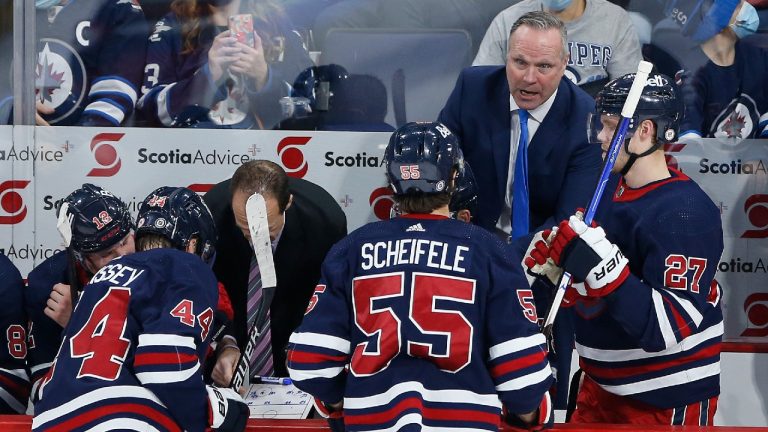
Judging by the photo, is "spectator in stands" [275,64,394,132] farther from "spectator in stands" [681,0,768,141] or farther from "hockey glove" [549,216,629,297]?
"hockey glove" [549,216,629,297]

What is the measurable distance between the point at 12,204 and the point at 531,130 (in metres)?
1.94

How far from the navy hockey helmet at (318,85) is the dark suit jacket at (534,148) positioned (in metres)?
0.71

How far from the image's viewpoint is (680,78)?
12.5 ft

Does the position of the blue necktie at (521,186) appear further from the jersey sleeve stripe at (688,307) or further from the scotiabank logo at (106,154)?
the scotiabank logo at (106,154)

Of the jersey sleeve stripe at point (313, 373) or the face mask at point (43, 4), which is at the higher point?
the face mask at point (43, 4)

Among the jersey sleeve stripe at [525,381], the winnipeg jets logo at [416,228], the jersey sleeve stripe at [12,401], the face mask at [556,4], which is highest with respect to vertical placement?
the face mask at [556,4]

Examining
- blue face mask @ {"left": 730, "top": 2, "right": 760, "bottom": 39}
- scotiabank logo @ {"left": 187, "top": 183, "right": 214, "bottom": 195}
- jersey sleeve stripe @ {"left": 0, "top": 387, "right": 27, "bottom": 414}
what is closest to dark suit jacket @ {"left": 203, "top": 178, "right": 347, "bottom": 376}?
scotiabank logo @ {"left": 187, "top": 183, "right": 214, "bottom": 195}

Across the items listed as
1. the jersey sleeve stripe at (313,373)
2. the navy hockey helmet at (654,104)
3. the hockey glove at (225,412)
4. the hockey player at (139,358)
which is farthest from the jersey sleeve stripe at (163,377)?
the navy hockey helmet at (654,104)

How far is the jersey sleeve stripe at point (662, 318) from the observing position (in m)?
2.35

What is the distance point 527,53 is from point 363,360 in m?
1.31

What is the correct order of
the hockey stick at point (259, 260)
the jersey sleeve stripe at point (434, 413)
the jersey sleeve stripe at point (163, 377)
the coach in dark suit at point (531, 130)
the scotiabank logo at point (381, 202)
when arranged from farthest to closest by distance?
1. the scotiabank logo at point (381, 202)
2. the coach in dark suit at point (531, 130)
3. the hockey stick at point (259, 260)
4. the jersey sleeve stripe at point (163, 377)
5. the jersey sleeve stripe at point (434, 413)

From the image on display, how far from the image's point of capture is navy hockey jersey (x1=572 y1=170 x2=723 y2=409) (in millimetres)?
2369

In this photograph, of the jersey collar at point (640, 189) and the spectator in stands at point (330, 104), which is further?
the spectator in stands at point (330, 104)

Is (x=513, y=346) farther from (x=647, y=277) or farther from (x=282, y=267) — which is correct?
(x=282, y=267)
